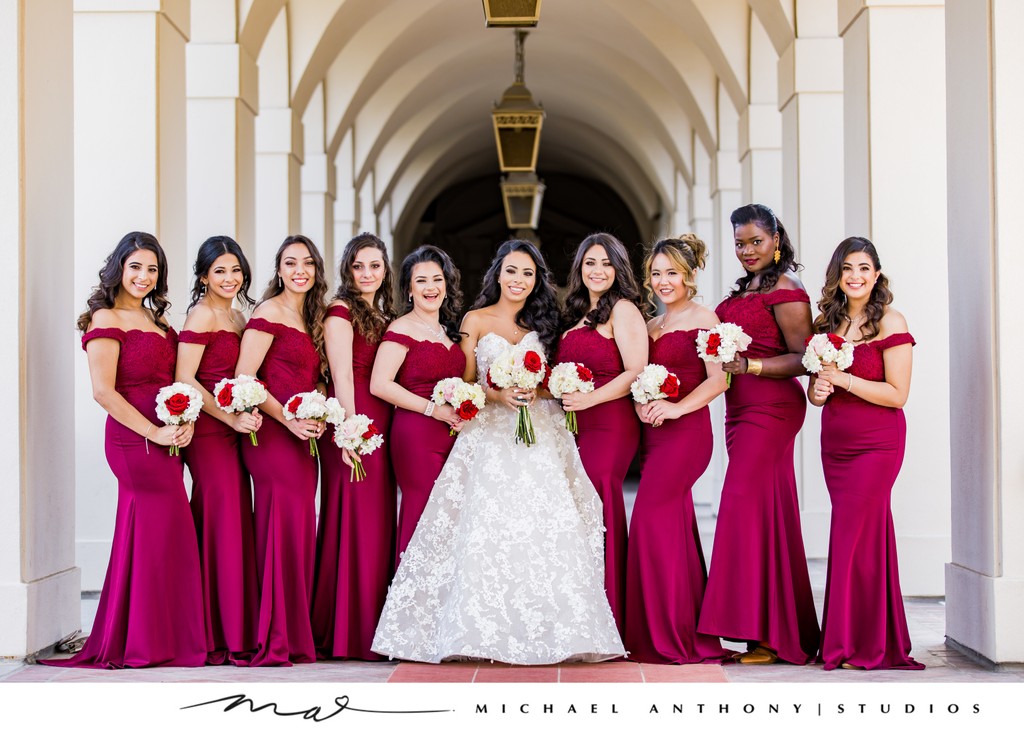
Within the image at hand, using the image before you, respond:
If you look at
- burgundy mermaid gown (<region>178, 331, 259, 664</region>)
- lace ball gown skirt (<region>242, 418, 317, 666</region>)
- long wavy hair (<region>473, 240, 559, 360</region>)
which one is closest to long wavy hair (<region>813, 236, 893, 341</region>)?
long wavy hair (<region>473, 240, 559, 360</region>)

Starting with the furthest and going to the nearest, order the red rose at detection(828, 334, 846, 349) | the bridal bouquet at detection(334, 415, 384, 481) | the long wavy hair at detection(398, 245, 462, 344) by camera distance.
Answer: the long wavy hair at detection(398, 245, 462, 344) → the bridal bouquet at detection(334, 415, 384, 481) → the red rose at detection(828, 334, 846, 349)

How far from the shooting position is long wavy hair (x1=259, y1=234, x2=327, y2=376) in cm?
630

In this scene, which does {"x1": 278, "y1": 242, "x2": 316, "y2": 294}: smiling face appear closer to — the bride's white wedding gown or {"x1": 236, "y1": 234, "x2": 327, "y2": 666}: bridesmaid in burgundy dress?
{"x1": 236, "y1": 234, "x2": 327, "y2": 666}: bridesmaid in burgundy dress

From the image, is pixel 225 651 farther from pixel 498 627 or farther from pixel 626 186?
pixel 626 186

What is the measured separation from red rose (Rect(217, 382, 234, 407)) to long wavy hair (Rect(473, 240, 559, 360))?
4.71 feet

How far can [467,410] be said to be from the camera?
582cm

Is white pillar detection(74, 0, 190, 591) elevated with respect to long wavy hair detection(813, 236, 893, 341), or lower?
elevated

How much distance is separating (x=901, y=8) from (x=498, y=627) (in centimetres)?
474

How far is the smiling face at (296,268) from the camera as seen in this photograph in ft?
20.6

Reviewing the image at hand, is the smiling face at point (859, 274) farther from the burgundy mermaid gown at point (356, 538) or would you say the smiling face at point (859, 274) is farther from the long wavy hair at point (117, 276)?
the long wavy hair at point (117, 276)

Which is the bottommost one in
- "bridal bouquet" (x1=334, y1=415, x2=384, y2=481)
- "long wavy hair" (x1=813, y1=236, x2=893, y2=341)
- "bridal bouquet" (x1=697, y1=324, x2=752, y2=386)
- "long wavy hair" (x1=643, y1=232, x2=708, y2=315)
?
"bridal bouquet" (x1=334, y1=415, x2=384, y2=481)

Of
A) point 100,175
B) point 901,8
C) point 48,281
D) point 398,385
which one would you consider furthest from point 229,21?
point 901,8

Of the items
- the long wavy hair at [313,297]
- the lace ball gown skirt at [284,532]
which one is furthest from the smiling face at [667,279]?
the lace ball gown skirt at [284,532]

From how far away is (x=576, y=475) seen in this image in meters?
6.11
